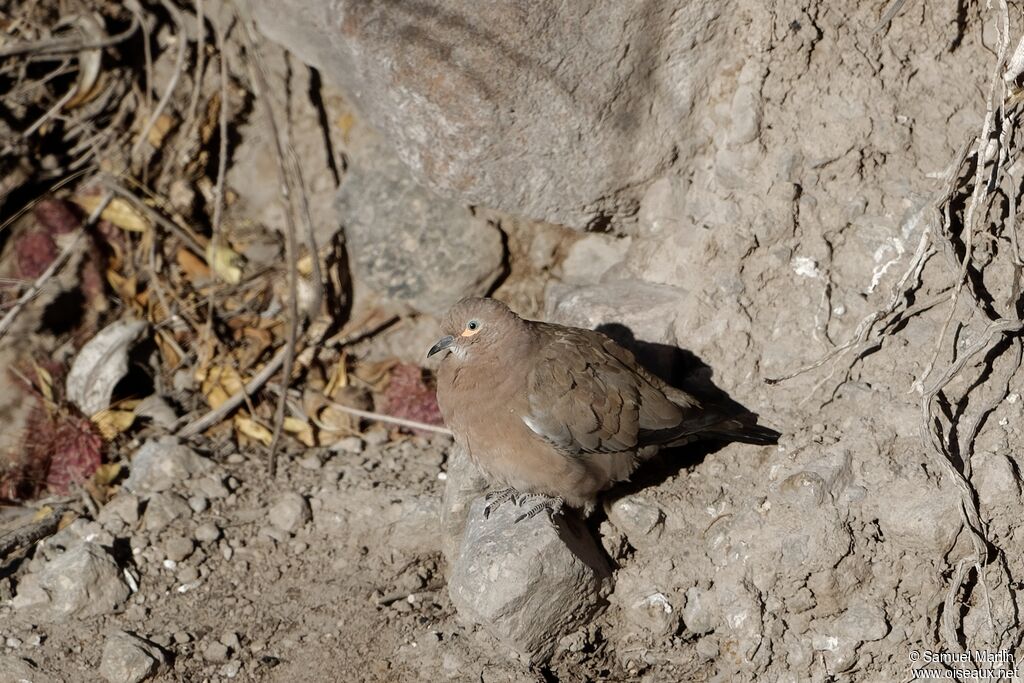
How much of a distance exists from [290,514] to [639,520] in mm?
1716

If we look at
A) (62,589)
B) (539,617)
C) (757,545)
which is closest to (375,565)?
(539,617)

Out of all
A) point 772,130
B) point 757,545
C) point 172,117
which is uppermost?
point 772,130

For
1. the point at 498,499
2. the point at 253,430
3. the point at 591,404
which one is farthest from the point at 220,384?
the point at 591,404

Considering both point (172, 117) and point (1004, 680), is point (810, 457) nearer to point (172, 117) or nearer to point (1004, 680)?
point (1004, 680)

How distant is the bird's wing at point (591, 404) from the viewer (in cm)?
413

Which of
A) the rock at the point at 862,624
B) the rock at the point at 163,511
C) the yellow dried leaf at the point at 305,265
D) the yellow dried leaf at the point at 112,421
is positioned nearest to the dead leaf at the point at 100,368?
the yellow dried leaf at the point at 112,421

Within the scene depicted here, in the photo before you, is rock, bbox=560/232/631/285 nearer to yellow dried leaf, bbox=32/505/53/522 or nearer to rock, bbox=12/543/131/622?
rock, bbox=12/543/131/622

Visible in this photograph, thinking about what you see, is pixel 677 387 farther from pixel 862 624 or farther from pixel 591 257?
pixel 862 624

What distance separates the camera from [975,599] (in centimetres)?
387

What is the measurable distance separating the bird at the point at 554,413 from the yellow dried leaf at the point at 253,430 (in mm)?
1495

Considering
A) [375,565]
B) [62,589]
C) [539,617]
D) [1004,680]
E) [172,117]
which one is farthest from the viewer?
[172,117]

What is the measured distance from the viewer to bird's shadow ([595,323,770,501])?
4.46m

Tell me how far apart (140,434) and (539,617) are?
257cm

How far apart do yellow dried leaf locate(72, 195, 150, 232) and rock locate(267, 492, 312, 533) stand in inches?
85.4
